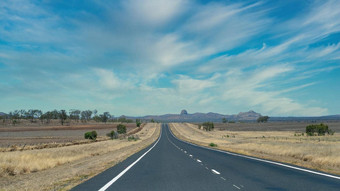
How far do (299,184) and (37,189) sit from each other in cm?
877

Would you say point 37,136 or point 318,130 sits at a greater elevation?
point 318,130

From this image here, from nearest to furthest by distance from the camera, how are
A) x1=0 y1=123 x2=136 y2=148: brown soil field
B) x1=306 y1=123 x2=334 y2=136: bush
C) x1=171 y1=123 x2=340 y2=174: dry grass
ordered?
x1=171 y1=123 x2=340 y2=174: dry grass, x1=0 y1=123 x2=136 y2=148: brown soil field, x1=306 y1=123 x2=334 y2=136: bush

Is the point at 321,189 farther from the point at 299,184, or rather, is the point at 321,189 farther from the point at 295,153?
the point at 295,153

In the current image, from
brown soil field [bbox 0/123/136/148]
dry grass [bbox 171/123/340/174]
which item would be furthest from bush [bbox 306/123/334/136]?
brown soil field [bbox 0/123/136/148]

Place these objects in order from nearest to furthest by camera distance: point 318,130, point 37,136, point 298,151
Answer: point 298,151, point 318,130, point 37,136

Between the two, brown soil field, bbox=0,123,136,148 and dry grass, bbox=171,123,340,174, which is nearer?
dry grass, bbox=171,123,340,174

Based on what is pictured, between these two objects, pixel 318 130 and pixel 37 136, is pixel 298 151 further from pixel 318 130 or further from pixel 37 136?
pixel 37 136

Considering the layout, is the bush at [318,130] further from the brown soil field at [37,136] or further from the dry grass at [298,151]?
the brown soil field at [37,136]

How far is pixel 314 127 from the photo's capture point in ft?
269

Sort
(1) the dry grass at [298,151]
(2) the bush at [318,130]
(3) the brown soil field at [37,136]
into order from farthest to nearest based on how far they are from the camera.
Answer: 1. (2) the bush at [318,130]
2. (3) the brown soil field at [37,136]
3. (1) the dry grass at [298,151]

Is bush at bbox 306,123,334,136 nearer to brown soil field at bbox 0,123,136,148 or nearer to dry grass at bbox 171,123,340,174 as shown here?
dry grass at bbox 171,123,340,174

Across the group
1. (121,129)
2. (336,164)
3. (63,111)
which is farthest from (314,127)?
(63,111)

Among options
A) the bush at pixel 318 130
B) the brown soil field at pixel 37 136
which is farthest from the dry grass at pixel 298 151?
the brown soil field at pixel 37 136

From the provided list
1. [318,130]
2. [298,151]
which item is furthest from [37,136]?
[298,151]
